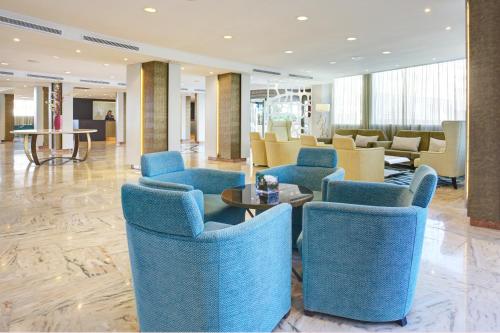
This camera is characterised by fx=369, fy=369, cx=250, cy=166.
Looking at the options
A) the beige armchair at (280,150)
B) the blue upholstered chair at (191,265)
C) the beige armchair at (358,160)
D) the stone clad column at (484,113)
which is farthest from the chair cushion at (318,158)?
the beige armchair at (280,150)

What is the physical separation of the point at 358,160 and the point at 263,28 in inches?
126

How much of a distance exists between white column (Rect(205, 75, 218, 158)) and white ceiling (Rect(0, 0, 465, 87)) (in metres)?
1.41

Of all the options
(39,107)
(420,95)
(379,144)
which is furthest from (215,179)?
(39,107)

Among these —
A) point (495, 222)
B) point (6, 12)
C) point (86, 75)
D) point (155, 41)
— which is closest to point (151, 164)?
point (495, 222)

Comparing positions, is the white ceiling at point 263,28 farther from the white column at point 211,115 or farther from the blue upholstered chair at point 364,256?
the blue upholstered chair at point 364,256

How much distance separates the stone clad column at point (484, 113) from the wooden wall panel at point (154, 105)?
7173 mm

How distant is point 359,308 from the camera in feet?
7.36

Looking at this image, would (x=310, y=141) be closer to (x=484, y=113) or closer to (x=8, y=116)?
(x=484, y=113)

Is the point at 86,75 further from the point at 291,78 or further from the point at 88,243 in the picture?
the point at 88,243

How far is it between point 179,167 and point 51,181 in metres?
4.95

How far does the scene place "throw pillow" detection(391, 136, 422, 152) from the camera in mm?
10228

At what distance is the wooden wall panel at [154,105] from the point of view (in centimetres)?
955

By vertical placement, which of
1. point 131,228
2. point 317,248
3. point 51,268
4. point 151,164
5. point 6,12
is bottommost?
point 51,268

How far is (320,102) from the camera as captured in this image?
1537 centimetres
